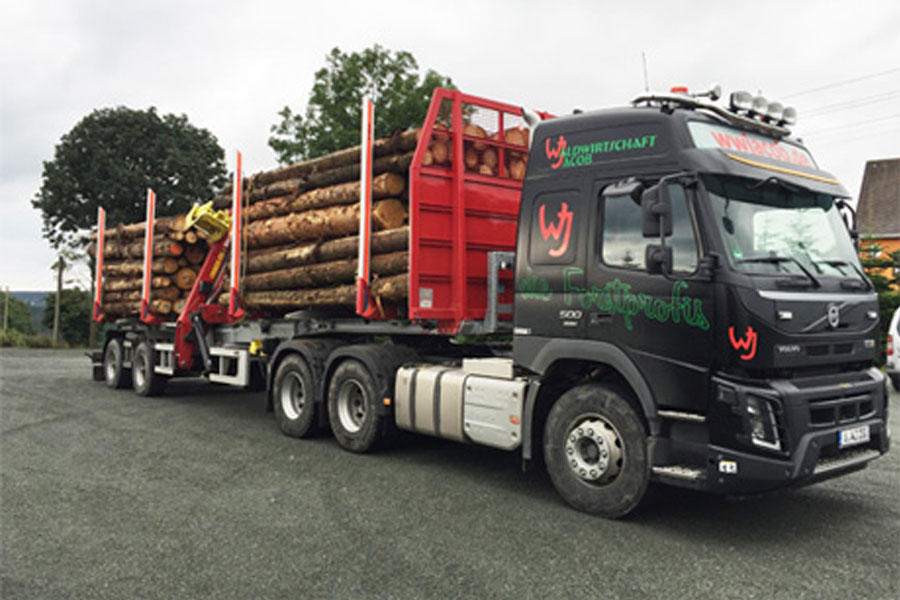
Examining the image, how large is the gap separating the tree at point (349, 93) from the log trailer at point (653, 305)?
797 inches

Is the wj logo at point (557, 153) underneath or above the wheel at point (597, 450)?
above

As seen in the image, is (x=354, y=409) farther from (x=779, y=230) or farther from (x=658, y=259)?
(x=779, y=230)

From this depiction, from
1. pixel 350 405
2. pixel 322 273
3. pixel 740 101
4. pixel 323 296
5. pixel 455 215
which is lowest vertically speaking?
pixel 350 405

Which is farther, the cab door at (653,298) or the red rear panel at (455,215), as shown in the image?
the red rear panel at (455,215)

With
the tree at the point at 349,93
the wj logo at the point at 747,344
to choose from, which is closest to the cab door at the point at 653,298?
the wj logo at the point at 747,344

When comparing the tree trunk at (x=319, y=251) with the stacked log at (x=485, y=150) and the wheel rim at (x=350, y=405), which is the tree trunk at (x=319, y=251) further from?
the wheel rim at (x=350, y=405)

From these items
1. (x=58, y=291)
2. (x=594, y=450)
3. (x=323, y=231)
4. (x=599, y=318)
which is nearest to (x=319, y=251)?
(x=323, y=231)

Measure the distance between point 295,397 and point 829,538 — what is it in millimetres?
6008

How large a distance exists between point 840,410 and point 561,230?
2419 millimetres

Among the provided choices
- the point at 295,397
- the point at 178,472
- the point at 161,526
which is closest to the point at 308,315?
the point at 295,397

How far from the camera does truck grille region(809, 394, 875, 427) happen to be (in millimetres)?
5094

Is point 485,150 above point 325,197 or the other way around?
→ above

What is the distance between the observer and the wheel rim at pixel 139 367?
1304 cm

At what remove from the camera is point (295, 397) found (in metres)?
9.19
